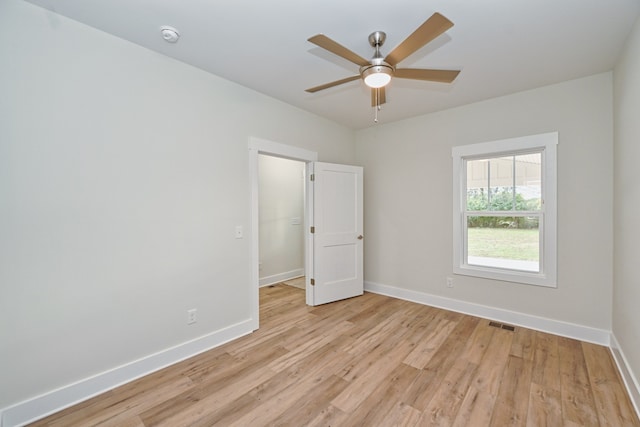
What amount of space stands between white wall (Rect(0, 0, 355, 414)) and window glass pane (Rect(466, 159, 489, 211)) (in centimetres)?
287

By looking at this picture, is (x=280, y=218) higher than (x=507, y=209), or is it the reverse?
(x=507, y=209)

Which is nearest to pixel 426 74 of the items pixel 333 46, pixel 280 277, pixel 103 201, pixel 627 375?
pixel 333 46

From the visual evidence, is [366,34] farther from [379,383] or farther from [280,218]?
[280,218]

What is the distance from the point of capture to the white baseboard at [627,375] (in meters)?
1.83

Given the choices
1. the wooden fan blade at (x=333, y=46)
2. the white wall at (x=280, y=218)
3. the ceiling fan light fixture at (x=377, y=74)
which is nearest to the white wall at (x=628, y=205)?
the ceiling fan light fixture at (x=377, y=74)

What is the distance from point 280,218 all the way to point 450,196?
2916 millimetres

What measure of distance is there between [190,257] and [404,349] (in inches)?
85.9

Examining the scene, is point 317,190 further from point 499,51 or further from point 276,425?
point 276,425

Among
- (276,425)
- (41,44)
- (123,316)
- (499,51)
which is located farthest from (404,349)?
(41,44)

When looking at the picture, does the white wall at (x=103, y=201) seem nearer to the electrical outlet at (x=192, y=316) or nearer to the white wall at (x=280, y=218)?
the electrical outlet at (x=192, y=316)

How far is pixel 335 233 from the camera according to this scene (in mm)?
3910

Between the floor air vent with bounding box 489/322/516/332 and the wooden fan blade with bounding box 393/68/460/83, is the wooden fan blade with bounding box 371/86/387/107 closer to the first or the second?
the wooden fan blade with bounding box 393/68/460/83

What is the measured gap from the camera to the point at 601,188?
8.74ft

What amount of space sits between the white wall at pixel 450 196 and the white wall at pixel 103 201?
2293 mm
